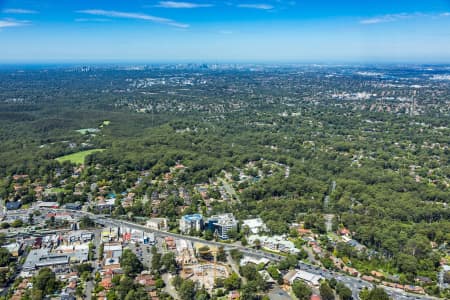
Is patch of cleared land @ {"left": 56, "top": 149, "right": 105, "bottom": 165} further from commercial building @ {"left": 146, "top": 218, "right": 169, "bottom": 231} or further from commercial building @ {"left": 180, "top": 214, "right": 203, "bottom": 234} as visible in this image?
commercial building @ {"left": 180, "top": 214, "right": 203, "bottom": 234}

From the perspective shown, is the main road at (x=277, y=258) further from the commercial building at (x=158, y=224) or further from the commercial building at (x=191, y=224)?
the commercial building at (x=191, y=224)

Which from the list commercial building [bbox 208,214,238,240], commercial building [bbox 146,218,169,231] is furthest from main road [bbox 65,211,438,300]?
commercial building [bbox 208,214,238,240]

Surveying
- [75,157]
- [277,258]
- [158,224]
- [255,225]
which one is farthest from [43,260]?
[75,157]

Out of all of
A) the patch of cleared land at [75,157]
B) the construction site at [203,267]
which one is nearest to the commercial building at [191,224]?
the construction site at [203,267]

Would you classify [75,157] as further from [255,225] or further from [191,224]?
[255,225]

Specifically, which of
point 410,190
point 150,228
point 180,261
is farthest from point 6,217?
point 410,190

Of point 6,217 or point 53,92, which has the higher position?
point 53,92

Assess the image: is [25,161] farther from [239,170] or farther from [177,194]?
[239,170]

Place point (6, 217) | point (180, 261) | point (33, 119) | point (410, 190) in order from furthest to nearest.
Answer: point (33, 119) < point (410, 190) < point (6, 217) < point (180, 261)
